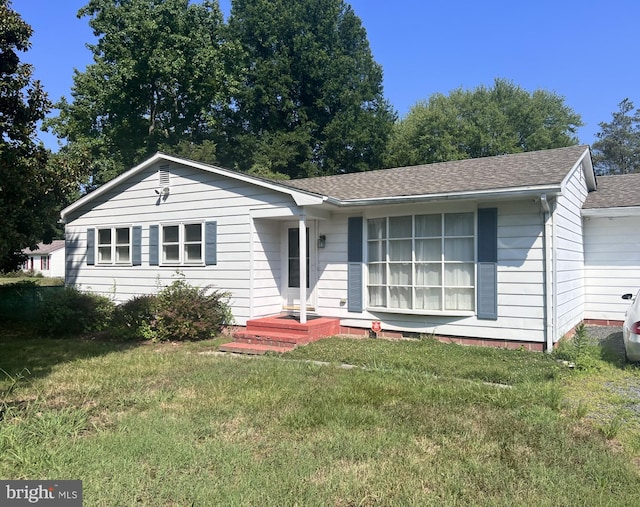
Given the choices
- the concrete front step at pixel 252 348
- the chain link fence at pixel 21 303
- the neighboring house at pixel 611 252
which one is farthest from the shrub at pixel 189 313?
the neighboring house at pixel 611 252

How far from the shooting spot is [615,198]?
11.2 metres

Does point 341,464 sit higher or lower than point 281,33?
lower

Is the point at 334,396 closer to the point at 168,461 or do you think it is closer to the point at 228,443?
the point at 228,443

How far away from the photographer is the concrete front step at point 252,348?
833cm

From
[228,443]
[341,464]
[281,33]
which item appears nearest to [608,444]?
[341,464]

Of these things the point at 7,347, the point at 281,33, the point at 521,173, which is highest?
the point at 281,33

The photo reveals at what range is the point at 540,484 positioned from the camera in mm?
3328

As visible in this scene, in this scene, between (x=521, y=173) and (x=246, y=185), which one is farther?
(x=246, y=185)

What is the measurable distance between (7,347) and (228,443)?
294 inches

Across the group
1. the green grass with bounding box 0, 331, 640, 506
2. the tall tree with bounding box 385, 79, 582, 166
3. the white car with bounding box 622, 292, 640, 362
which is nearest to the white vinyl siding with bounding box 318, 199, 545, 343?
the green grass with bounding box 0, 331, 640, 506

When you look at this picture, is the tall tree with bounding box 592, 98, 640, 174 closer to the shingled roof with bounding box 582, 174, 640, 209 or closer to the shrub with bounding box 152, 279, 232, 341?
the shingled roof with bounding box 582, 174, 640, 209

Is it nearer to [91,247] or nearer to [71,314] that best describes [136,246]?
[91,247]

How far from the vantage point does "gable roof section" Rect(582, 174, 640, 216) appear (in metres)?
10.6

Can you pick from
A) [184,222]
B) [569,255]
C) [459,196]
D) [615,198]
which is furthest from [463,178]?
[184,222]
